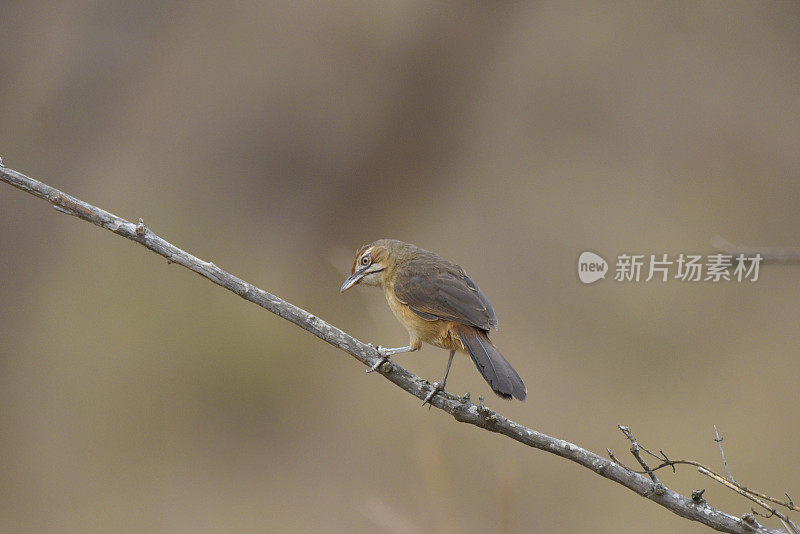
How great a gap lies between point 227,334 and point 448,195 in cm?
198

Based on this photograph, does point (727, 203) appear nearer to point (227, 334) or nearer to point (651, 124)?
point (651, 124)

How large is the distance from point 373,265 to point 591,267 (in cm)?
238

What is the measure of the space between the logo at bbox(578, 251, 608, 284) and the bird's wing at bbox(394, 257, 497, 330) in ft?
7.40

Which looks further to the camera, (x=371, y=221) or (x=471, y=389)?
(x=371, y=221)

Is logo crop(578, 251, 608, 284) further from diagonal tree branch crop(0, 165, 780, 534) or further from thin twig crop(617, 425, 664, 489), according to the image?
thin twig crop(617, 425, 664, 489)

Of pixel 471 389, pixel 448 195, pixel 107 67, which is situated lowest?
pixel 471 389

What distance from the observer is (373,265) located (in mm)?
3135

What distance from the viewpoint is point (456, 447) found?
15.9ft

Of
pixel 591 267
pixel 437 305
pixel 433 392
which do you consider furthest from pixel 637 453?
pixel 591 267

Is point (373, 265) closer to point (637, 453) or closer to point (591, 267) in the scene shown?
point (637, 453)

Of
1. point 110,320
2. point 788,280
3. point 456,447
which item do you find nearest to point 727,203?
point 788,280

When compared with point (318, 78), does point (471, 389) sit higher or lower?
lower

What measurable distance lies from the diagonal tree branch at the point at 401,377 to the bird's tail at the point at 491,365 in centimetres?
15

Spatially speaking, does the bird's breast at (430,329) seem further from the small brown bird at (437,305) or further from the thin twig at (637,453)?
the thin twig at (637,453)
